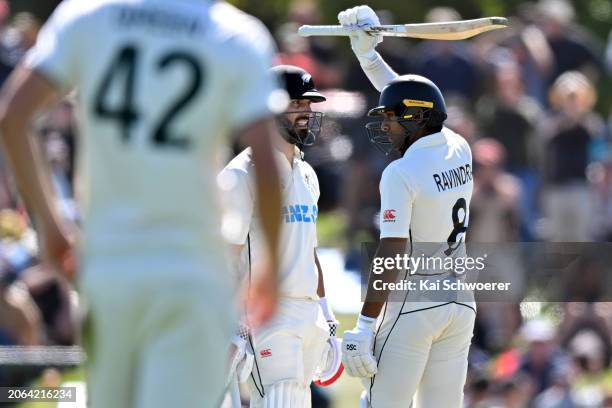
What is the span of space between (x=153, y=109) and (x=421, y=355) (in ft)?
9.89

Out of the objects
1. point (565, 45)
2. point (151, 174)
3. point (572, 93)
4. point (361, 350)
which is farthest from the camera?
point (565, 45)

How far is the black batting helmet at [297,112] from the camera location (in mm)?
7395

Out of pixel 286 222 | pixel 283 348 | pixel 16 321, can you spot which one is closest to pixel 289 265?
pixel 286 222

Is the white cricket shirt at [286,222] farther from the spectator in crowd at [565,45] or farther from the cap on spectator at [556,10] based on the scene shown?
the cap on spectator at [556,10]

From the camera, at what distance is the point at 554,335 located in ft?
40.4

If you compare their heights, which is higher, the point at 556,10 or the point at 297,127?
the point at 297,127

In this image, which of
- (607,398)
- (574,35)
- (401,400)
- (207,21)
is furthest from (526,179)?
(207,21)

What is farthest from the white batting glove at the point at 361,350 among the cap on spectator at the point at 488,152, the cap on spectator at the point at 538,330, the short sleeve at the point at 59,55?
the cap on spectator at the point at 488,152

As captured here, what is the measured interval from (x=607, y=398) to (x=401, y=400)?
4.86m

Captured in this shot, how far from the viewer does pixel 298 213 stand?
7254mm

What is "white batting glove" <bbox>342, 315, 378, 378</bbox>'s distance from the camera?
711cm

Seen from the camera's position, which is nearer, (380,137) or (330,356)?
(380,137)

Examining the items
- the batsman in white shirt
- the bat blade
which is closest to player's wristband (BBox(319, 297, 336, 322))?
the batsman in white shirt

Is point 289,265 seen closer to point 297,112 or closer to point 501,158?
point 297,112
